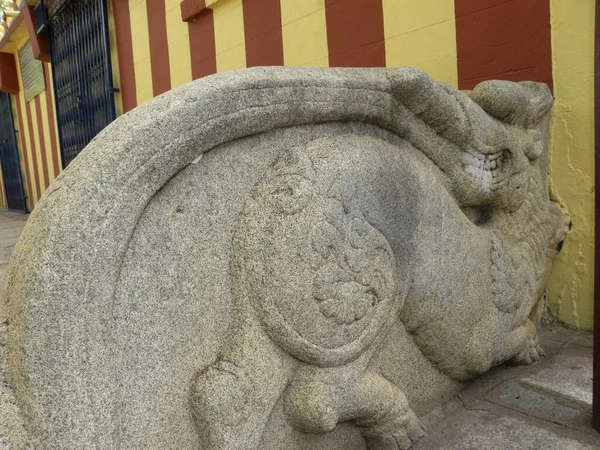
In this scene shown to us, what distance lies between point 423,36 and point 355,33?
423 millimetres

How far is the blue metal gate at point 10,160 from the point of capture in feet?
23.5

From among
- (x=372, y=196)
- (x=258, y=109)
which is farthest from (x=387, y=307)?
(x=258, y=109)

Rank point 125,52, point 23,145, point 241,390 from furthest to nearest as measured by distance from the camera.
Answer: point 23,145
point 125,52
point 241,390

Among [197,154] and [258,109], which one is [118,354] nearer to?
[197,154]

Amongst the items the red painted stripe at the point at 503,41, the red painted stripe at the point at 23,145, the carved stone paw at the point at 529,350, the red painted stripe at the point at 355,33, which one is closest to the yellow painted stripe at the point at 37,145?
the red painted stripe at the point at 23,145

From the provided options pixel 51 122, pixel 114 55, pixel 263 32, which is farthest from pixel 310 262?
pixel 51 122

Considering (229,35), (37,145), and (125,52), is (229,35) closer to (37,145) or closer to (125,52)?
(125,52)

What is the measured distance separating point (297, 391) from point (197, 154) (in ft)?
1.57

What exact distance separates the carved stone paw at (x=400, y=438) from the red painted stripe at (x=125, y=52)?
380 cm

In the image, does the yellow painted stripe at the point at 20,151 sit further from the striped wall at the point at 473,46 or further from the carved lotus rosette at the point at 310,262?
the carved lotus rosette at the point at 310,262

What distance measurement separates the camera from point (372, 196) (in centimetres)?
108

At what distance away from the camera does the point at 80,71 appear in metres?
4.97

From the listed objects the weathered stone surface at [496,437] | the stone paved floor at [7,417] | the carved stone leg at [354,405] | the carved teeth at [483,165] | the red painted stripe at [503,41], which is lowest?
the weathered stone surface at [496,437]

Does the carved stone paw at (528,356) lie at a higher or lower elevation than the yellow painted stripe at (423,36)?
lower
